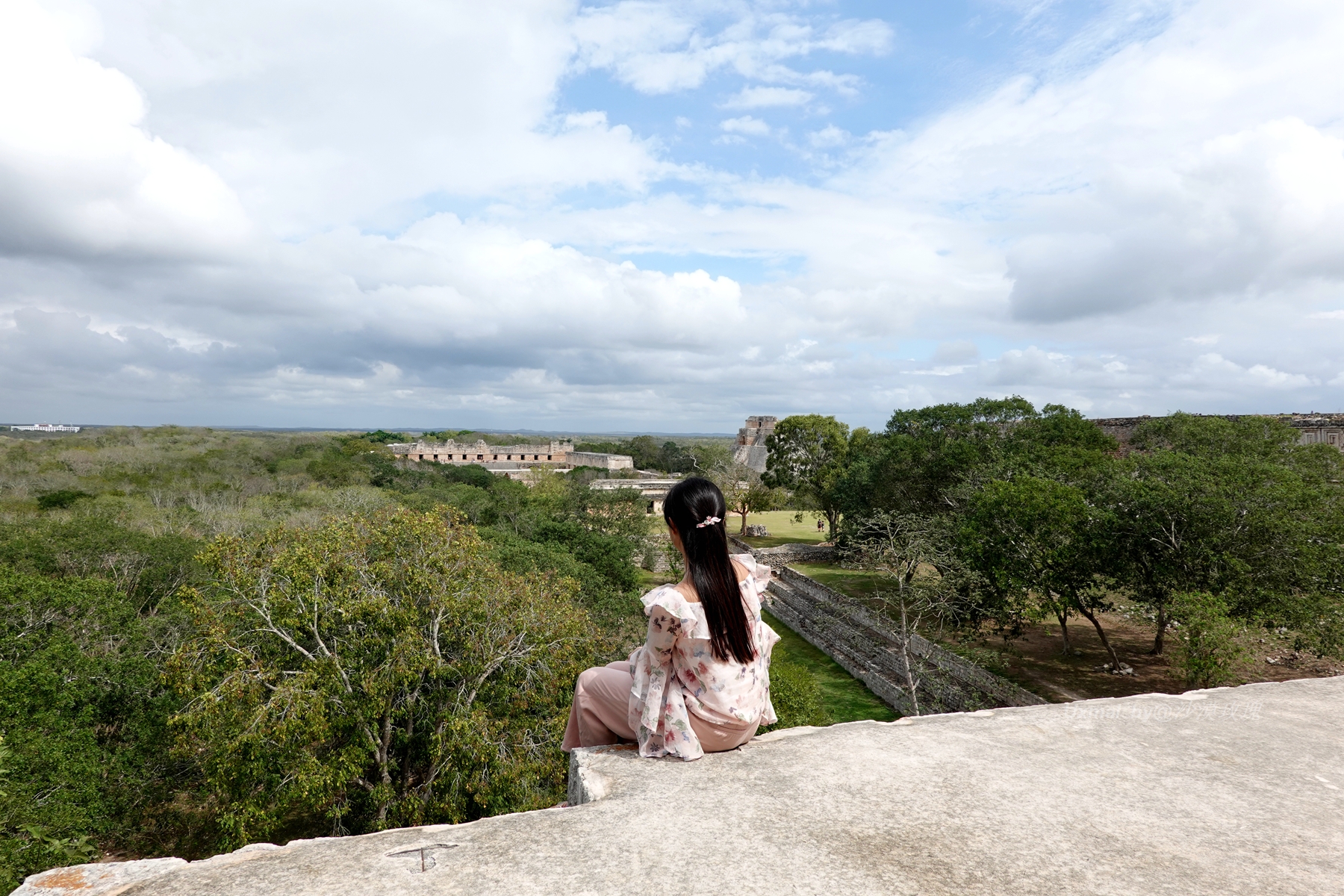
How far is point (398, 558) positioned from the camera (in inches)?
342

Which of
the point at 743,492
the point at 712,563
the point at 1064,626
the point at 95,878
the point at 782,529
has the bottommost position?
the point at 782,529

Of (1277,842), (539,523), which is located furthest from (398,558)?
(539,523)

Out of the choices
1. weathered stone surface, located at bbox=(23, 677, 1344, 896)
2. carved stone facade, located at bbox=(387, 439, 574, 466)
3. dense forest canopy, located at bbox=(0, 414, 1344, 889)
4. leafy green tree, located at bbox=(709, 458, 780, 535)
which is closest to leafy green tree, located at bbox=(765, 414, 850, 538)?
leafy green tree, located at bbox=(709, 458, 780, 535)

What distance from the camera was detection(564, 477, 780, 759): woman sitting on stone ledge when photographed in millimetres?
2477

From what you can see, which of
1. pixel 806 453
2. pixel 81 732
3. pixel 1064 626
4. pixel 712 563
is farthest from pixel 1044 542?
pixel 806 453

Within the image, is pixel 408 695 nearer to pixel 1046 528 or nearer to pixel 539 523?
pixel 1046 528

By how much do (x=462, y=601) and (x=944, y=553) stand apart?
10697 mm

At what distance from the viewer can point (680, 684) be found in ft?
8.31

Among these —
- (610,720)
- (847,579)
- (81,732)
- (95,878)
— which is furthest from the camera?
(847,579)

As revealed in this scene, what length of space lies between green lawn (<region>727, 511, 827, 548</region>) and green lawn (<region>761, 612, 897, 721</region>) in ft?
34.5

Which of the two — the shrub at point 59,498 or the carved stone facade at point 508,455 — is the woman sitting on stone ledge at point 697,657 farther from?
the carved stone facade at point 508,455

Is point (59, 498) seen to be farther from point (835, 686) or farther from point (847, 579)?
point (847, 579)

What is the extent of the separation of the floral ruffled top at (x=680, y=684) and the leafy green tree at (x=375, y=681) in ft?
17.1

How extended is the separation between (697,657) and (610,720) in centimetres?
48
